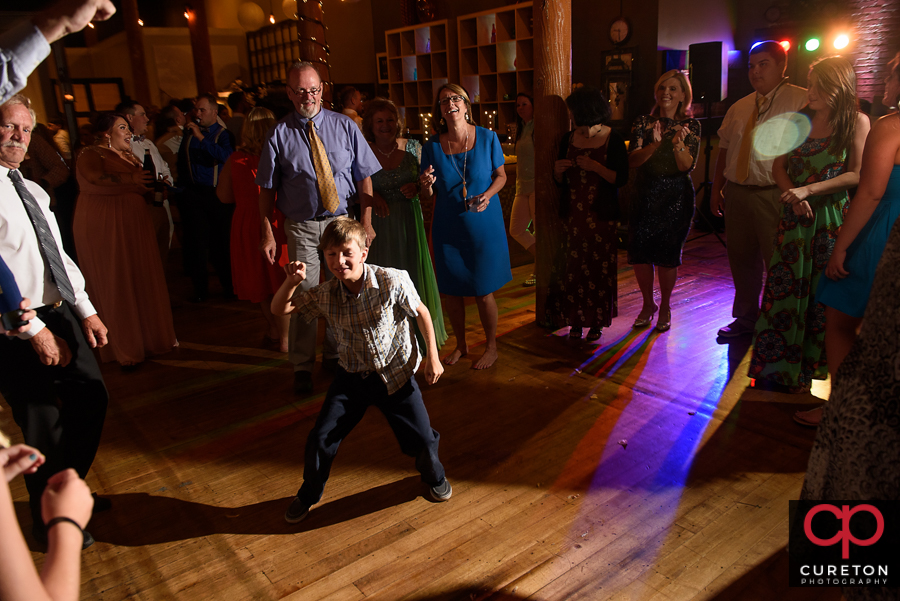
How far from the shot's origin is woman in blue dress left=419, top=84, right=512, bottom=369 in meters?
3.10

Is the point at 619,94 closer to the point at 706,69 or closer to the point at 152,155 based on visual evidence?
the point at 706,69

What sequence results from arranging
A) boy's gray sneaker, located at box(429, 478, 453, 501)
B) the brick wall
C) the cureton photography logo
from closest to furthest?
1. the cureton photography logo
2. boy's gray sneaker, located at box(429, 478, 453, 501)
3. the brick wall

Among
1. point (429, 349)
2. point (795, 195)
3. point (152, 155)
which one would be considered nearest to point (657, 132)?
point (795, 195)

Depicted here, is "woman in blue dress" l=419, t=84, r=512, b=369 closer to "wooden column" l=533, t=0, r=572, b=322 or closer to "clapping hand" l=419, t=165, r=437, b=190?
"clapping hand" l=419, t=165, r=437, b=190

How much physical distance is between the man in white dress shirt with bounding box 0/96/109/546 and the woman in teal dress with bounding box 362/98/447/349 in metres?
1.58

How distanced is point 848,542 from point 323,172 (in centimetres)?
240

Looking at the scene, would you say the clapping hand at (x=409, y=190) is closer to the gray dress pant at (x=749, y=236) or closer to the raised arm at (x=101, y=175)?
the raised arm at (x=101, y=175)

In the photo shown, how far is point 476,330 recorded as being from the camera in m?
3.98

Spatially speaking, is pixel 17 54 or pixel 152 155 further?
pixel 152 155

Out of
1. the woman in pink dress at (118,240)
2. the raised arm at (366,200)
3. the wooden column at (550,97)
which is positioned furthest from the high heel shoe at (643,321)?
the woman in pink dress at (118,240)

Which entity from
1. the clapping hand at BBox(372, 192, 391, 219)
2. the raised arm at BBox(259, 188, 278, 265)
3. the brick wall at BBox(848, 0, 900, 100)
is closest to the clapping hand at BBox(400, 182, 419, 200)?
the clapping hand at BBox(372, 192, 391, 219)

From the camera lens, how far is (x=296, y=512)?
2131 millimetres

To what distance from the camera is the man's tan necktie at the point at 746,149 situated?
3.27m

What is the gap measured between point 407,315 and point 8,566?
1352mm
